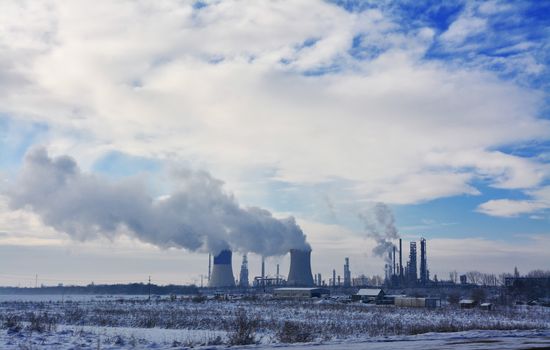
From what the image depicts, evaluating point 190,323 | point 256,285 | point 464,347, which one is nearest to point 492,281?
point 256,285

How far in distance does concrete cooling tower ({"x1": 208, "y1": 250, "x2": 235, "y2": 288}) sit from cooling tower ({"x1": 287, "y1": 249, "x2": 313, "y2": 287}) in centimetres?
1172

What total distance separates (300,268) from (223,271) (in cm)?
1482

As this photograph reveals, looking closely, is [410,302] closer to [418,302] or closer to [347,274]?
[418,302]

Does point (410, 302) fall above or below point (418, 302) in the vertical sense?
below

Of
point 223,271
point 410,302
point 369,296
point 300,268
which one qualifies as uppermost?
point 300,268

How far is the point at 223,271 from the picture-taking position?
105875 mm

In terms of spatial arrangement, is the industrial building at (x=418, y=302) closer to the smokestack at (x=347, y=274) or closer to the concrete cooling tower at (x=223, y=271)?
the concrete cooling tower at (x=223, y=271)

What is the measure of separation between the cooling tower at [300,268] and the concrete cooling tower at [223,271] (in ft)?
38.4

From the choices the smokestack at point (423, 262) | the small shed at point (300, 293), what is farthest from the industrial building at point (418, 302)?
the smokestack at point (423, 262)

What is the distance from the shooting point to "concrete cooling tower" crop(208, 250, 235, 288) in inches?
4077

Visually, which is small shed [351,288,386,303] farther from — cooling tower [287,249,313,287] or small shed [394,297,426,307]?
cooling tower [287,249,313,287]

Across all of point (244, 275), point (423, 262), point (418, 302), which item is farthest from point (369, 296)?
point (244, 275)

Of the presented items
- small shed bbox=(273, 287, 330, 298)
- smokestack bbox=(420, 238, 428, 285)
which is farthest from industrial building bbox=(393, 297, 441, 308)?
smokestack bbox=(420, 238, 428, 285)

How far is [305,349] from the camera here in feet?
48.7
